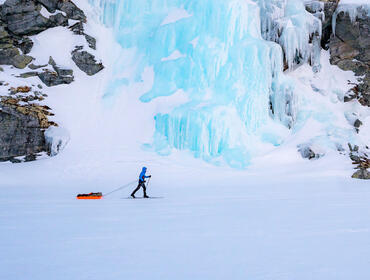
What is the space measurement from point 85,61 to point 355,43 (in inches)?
739

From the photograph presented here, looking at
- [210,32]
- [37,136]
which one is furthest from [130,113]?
[210,32]

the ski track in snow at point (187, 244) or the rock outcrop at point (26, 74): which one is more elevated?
the rock outcrop at point (26, 74)

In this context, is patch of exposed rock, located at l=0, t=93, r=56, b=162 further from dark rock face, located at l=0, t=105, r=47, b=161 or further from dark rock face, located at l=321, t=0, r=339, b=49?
dark rock face, located at l=321, t=0, r=339, b=49

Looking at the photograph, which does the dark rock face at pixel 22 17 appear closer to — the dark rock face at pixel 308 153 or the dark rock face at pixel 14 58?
the dark rock face at pixel 14 58

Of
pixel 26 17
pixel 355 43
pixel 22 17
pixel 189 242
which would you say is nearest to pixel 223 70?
pixel 355 43

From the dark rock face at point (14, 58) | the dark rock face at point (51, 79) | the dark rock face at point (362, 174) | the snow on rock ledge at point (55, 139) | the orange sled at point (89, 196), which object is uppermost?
the dark rock face at point (14, 58)

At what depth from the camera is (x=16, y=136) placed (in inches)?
728

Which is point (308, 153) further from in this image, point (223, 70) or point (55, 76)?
point (55, 76)

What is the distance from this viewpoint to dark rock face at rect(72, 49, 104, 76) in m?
23.3

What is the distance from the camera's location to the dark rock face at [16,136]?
60.3ft

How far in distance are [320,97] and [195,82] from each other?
885 centimetres

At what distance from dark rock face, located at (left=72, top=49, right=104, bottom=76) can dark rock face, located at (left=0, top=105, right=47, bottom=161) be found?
20.0 feet

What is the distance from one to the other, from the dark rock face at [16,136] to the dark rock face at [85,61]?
6097 millimetres

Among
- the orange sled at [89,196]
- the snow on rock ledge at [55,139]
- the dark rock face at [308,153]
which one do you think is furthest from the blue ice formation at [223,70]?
the orange sled at [89,196]
